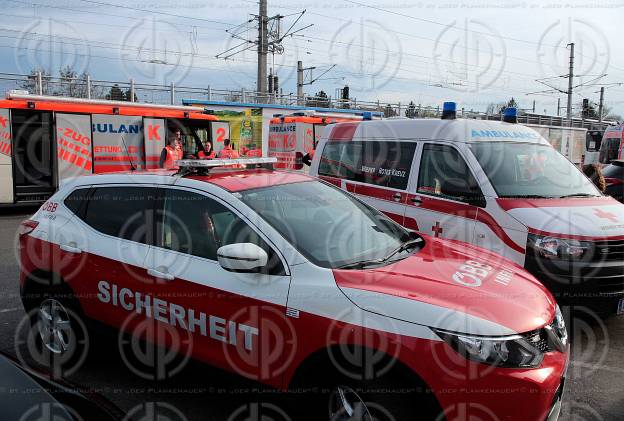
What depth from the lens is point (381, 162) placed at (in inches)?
236

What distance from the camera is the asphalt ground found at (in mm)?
3094

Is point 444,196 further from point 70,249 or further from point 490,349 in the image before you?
point 70,249

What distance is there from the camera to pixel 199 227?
327cm

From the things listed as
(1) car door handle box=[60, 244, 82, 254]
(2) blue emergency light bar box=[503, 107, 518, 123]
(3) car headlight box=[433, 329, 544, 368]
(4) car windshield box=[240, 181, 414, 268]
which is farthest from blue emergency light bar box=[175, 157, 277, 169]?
(2) blue emergency light bar box=[503, 107, 518, 123]

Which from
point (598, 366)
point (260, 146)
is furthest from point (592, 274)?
point (260, 146)

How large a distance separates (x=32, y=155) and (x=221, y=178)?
35.0 ft

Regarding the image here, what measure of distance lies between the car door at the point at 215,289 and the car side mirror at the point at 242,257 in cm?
9

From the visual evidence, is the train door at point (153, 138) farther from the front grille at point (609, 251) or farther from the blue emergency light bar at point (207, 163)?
the front grille at point (609, 251)

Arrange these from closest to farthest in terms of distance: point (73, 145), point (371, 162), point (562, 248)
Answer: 1. point (562, 248)
2. point (371, 162)
3. point (73, 145)

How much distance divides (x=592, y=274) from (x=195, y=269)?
3.27m

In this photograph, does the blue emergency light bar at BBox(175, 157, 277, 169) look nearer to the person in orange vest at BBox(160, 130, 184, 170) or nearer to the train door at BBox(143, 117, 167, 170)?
the person in orange vest at BBox(160, 130, 184, 170)

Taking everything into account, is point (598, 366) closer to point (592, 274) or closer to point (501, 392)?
point (592, 274)

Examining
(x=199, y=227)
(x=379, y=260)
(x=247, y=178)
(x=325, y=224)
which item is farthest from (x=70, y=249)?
(x=379, y=260)

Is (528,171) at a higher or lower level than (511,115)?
lower
